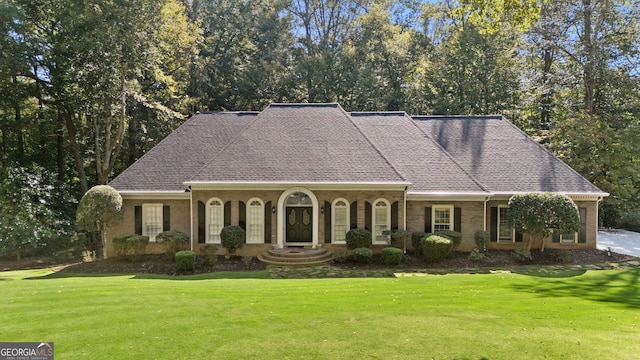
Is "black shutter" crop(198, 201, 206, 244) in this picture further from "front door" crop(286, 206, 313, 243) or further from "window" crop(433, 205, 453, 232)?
"window" crop(433, 205, 453, 232)

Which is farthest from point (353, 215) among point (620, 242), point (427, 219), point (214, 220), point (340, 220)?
point (620, 242)

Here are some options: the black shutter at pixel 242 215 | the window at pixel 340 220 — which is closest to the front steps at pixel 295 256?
the window at pixel 340 220

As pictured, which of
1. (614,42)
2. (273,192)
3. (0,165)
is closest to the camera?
(273,192)

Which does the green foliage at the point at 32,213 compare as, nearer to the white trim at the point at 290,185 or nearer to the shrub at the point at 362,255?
the white trim at the point at 290,185

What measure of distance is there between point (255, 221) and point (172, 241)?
3540 millimetres

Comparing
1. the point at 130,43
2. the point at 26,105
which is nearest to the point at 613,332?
the point at 130,43

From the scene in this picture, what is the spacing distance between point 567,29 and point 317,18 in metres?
23.5

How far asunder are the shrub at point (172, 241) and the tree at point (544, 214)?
14.4 meters

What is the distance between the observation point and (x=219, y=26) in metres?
34.9

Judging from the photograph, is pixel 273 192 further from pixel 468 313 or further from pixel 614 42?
pixel 614 42

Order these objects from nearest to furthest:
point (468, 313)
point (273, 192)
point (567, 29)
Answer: point (468, 313), point (273, 192), point (567, 29)

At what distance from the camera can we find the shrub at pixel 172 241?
15.6m

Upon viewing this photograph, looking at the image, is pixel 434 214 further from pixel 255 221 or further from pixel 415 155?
pixel 255 221

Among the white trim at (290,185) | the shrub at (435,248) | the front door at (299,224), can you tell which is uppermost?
the white trim at (290,185)
